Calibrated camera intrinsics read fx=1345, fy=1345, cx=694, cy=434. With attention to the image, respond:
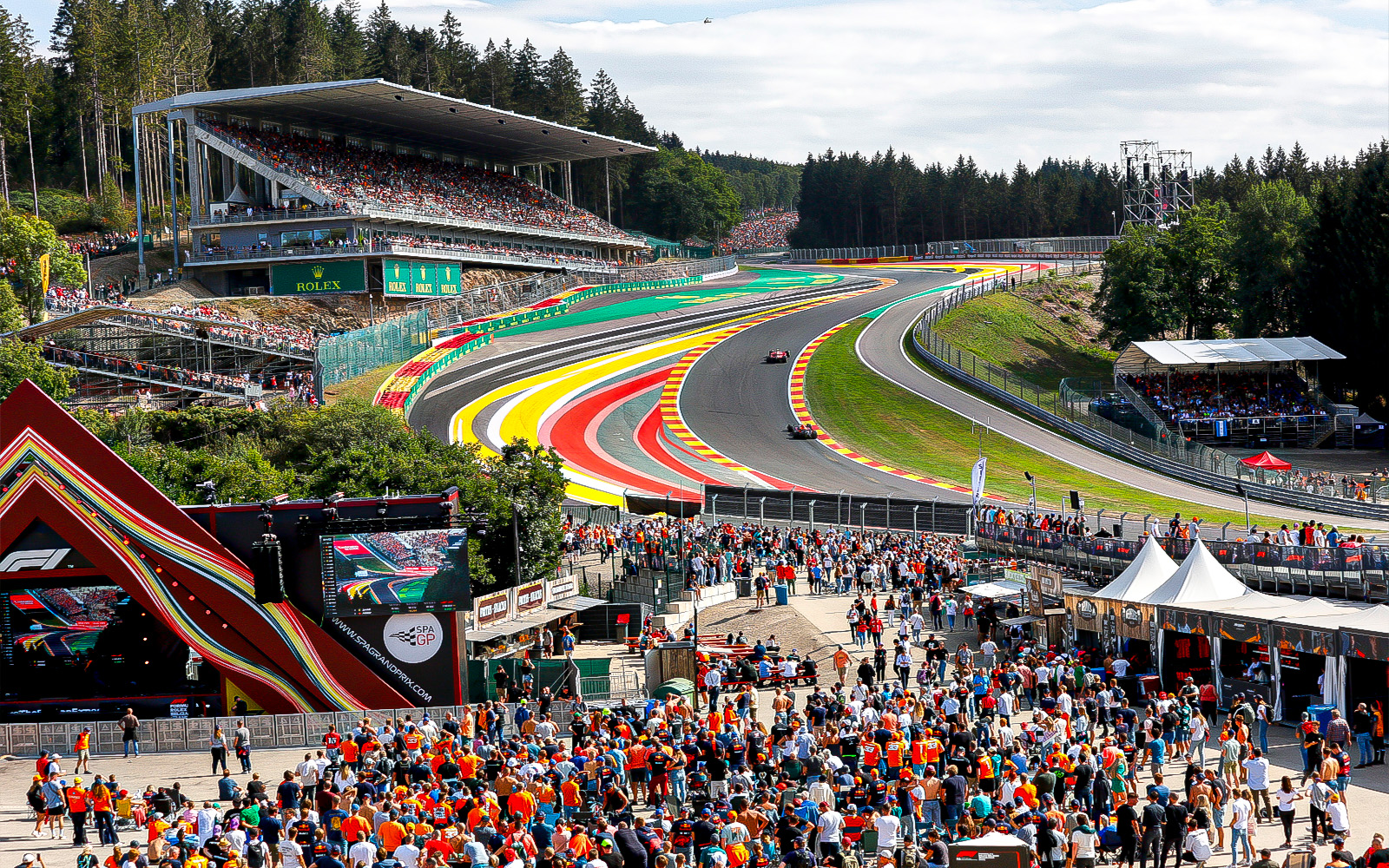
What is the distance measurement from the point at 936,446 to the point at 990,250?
272 feet

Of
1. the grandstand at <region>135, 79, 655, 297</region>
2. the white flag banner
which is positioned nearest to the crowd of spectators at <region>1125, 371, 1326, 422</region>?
the white flag banner

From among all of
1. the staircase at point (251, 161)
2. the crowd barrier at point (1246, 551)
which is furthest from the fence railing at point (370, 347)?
the crowd barrier at point (1246, 551)

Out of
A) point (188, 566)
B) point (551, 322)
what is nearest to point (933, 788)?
point (188, 566)

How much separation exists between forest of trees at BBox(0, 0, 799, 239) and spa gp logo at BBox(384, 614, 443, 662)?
76.0 meters

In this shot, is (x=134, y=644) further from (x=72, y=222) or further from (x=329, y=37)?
(x=329, y=37)

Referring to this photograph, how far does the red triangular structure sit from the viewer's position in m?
27.3

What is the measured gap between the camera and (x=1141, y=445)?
5659 centimetres

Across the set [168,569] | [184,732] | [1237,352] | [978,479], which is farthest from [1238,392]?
[184,732]

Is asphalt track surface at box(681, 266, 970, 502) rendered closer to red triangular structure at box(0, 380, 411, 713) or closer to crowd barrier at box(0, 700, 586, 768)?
red triangular structure at box(0, 380, 411, 713)

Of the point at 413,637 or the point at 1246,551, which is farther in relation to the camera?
the point at 1246,551

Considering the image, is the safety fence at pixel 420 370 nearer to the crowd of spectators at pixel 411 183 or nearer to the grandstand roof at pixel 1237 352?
the crowd of spectators at pixel 411 183

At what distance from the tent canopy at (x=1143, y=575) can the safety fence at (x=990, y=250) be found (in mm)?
99069

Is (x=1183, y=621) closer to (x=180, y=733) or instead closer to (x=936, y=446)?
(x=180, y=733)

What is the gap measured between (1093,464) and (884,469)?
8623 millimetres
